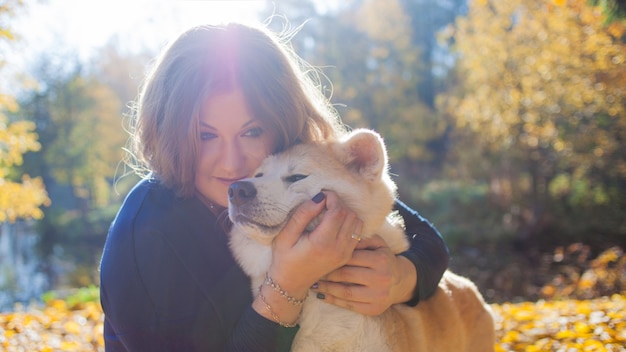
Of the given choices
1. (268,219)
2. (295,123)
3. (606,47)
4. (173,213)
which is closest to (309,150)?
(295,123)

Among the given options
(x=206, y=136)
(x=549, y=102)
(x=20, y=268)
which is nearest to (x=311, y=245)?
(x=206, y=136)

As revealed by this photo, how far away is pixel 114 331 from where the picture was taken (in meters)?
2.02

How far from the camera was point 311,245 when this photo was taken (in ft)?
6.10

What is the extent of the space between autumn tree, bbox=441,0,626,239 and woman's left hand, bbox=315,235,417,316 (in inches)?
275

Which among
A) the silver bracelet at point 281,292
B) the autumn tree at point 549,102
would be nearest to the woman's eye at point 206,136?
the silver bracelet at point 281,292

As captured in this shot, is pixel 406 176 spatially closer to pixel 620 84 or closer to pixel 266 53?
pixel 620 84

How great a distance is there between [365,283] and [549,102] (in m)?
10.1

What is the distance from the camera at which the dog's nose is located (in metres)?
1.95

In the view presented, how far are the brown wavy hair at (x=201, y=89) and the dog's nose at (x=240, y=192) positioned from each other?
0.31 metres

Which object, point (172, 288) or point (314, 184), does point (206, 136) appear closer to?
point (314, 184)

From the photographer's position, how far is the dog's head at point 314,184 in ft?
6.49

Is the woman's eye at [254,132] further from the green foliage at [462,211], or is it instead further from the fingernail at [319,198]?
the green foliage at [462,211]

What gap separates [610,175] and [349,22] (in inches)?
421

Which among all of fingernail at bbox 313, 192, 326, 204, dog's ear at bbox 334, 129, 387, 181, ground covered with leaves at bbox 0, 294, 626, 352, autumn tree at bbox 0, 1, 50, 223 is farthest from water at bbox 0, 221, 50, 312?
fingernail at bbox 313, 192, 326, 204
